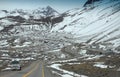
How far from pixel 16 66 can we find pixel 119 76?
2260 centimetres

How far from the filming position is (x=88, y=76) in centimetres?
2941

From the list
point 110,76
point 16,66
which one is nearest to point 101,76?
point 110,76

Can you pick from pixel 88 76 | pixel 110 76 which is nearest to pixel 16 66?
pixel 88 76

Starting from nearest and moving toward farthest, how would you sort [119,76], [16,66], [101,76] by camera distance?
[119,76]
[101,76]
[16,66]

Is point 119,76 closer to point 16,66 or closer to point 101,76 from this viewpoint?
point 101,76

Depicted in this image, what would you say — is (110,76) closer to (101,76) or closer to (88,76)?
(101,76)

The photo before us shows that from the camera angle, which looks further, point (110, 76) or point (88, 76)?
point (88, 76)

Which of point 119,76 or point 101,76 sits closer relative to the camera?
point 119,76

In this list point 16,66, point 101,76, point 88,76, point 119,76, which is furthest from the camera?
point 16,66

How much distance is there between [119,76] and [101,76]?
2.41m

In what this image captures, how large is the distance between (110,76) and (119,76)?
3.95ft

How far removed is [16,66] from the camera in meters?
44.7

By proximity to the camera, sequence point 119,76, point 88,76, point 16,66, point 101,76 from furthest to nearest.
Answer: point 16,66 → point 88,76 → point 101,76 → point 119,76

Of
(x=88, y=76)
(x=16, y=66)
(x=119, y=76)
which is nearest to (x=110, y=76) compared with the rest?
(x=119, y=76)
